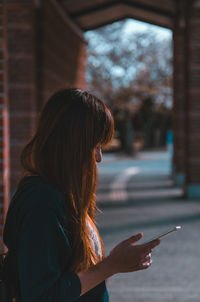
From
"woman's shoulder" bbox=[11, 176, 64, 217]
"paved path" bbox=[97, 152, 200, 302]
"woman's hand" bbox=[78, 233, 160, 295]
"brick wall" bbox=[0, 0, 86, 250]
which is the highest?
"brick wall" bbox=[0, 0, 86, 250]

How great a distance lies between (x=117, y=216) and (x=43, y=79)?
4.20 m

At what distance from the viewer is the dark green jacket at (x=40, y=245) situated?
56.9 inches

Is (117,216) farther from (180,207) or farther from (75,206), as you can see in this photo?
(75,206)

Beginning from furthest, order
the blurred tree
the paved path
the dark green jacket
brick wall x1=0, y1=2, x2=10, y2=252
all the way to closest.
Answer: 1. the blurred tree
2. brick wall x1=0, y1=2, x2=10, y2=252
3. the paved path
4. the dark green jacket

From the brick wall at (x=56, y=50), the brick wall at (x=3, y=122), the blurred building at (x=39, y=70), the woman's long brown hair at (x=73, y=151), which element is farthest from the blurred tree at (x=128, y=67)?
the woman's long brown hair at (x=73, y=151)

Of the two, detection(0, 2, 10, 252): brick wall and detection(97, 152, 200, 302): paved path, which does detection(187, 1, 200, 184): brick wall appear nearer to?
detection(97, 152, 200, 302): paved path

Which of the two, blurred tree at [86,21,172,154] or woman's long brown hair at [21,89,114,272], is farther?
blurred tree at [86,21,172,154]

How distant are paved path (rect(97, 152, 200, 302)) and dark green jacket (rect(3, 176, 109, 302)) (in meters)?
3.45

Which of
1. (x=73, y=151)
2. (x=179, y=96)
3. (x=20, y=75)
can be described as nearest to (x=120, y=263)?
(x=73, y=151)

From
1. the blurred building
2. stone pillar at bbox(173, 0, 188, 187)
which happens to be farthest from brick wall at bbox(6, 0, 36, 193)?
stone pillar at bbox(173, 0, 188, 187)

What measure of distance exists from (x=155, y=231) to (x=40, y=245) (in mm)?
6929

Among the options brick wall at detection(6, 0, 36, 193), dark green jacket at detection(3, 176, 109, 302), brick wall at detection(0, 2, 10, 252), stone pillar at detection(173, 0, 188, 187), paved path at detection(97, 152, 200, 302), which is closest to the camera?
dark green jacket at detection(3, 176, 109, 302)

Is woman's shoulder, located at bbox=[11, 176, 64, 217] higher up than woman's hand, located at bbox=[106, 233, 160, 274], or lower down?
higher up

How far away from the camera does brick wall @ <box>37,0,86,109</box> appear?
12.4m
